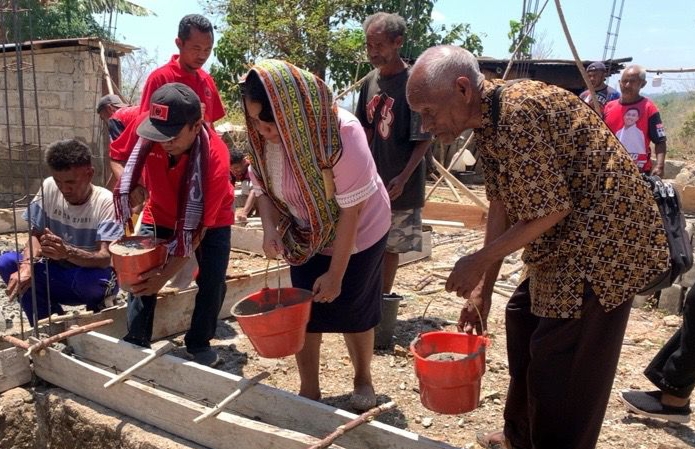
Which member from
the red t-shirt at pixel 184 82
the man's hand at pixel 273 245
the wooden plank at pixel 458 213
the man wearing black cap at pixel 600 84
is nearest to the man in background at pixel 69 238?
the red t-shirt at pixel 184 82

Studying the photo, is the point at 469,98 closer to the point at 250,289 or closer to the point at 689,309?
the point at 689,309

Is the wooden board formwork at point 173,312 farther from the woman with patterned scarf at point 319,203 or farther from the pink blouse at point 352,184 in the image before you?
the pink blouse at point 352,184

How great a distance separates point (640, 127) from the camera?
21.3 feet

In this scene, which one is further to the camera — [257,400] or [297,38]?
[297,38]

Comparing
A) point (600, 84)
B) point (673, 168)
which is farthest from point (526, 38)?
point (673, 168)

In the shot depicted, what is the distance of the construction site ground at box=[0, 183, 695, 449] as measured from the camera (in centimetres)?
325

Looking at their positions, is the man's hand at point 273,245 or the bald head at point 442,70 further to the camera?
the man's hand at point 273,245

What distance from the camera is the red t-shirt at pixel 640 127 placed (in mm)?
6453

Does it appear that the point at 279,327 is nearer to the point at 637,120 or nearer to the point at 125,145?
the point at 125,145

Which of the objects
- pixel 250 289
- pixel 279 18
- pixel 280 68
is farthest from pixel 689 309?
pixel 279 18

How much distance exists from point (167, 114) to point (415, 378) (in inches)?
75.6

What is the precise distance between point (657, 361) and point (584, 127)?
1752 millimetres

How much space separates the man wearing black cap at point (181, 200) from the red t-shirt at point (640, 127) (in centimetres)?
433

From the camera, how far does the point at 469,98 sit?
2.17m
